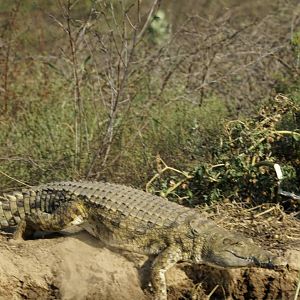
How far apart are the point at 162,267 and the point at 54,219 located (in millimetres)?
951

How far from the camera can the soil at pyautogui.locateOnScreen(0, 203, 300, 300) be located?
501 cm

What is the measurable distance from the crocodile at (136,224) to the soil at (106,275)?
0.12m

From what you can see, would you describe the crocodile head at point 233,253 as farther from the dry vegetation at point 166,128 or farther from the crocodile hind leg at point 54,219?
the crocodile hind leg at point 54,219

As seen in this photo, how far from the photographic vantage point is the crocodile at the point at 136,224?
192 inches

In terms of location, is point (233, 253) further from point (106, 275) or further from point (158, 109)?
point (158, 109)

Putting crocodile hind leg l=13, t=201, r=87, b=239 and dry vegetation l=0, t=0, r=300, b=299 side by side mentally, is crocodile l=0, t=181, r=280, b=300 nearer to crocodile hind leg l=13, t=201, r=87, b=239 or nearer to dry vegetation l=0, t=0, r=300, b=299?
crocodile hind leg l=13, t=201, r=87, b=239

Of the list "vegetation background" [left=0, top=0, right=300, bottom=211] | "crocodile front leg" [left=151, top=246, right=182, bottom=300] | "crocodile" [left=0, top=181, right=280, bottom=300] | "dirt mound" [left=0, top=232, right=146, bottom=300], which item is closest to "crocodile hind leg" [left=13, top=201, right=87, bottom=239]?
"crocodile" [left=0, top=181, right=280, bottom=300]

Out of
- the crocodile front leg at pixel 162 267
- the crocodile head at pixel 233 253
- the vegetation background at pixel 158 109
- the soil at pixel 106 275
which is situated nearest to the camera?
the crocodile head at pixel 233 253

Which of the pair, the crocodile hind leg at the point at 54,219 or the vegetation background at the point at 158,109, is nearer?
the crocodile hind leg at the point at 54,219

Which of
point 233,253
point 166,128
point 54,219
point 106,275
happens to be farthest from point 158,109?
point 233,253

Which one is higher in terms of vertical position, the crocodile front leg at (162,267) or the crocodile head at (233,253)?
the crocodile head at (233,253)

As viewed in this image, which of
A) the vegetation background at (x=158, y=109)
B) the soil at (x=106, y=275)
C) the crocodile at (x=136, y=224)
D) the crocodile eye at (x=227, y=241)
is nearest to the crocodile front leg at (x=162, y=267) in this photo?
the crocodile at (x=136, y=224)

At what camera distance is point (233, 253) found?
4.83 m

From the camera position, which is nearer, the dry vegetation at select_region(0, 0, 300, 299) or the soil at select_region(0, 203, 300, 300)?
the soil at select_region(0, 203, 300, 300)
